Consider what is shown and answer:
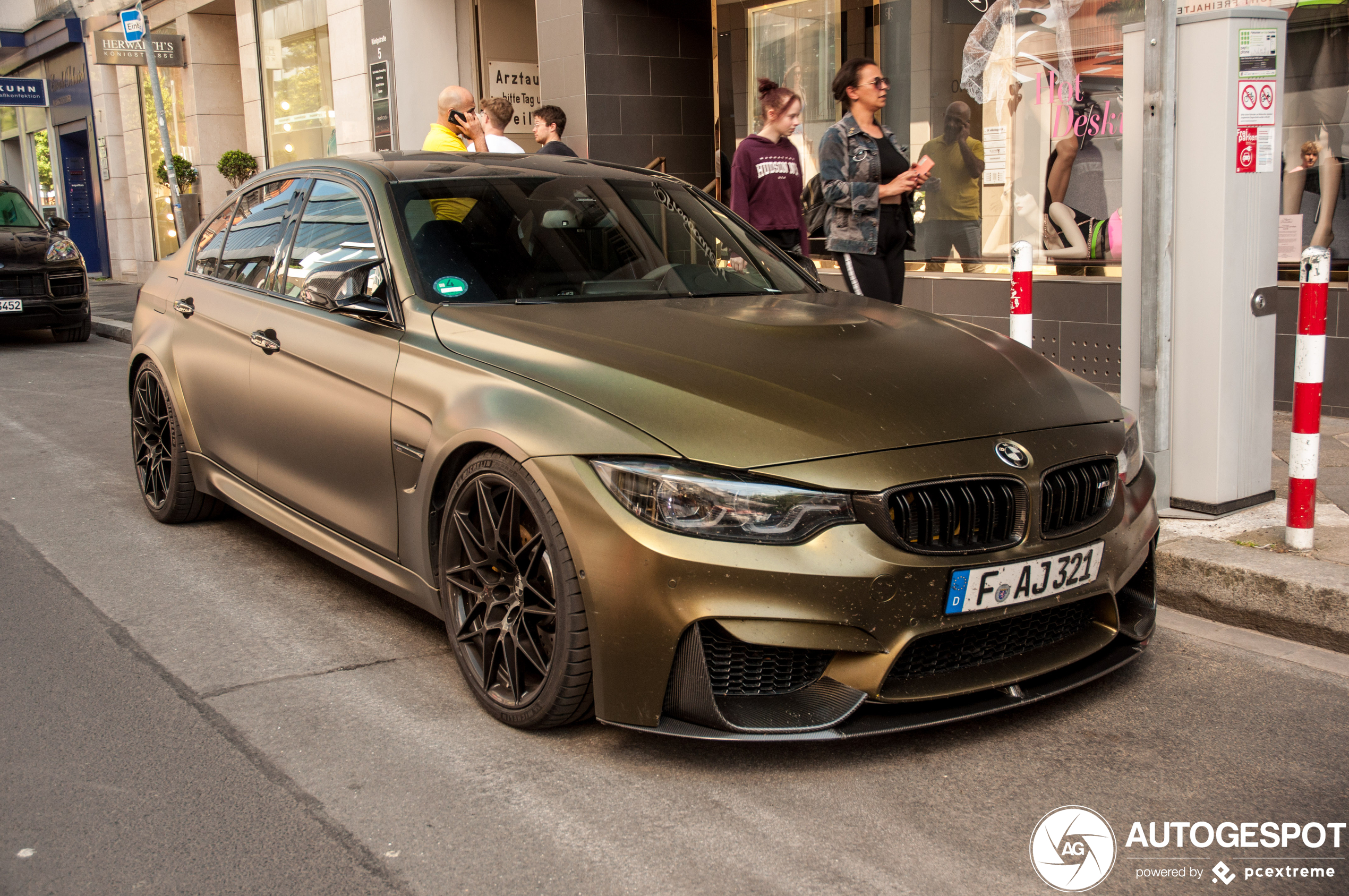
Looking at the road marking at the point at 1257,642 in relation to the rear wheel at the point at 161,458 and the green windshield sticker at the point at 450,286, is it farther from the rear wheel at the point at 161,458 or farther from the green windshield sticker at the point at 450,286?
the rear wheel at the point at 161,458

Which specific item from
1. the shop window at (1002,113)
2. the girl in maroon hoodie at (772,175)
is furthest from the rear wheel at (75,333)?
the girl in maroon hoodie at (772,175)

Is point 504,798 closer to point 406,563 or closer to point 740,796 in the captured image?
point 740,796

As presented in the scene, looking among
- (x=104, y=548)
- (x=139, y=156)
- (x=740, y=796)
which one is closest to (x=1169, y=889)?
(x=740, y=796)

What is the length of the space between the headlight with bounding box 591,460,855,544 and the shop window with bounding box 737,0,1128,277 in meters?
5.81

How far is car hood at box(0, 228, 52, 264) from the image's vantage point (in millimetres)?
13406

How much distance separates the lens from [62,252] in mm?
13883

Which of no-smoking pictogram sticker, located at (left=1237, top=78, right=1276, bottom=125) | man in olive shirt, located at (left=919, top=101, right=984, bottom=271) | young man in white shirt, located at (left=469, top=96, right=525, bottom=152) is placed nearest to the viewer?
no-smoking pictogram sticker, located at (left=1237, top=78, right=1276, bottom=125)

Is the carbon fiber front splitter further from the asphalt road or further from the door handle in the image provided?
the door handle

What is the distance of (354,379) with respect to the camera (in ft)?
13.1

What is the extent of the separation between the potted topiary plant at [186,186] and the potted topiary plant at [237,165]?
0.87 meters

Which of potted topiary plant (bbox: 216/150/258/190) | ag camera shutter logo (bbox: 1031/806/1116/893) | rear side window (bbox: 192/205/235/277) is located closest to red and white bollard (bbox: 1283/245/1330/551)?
ag camera shutter logo (bbox: 1031/806/1116/893)

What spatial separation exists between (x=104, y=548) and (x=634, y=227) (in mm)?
2725

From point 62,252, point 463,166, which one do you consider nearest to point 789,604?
point 463,166

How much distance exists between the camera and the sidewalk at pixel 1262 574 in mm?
4035
